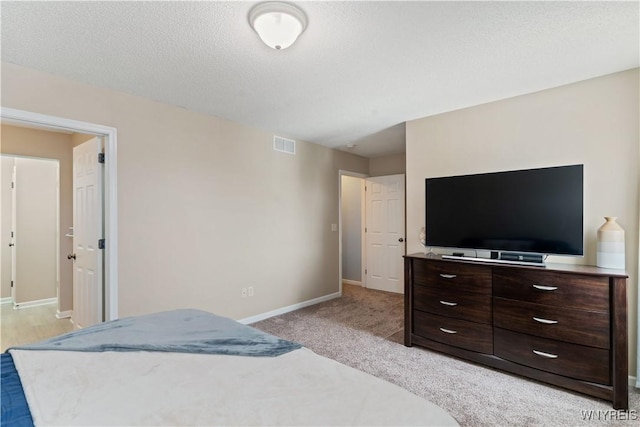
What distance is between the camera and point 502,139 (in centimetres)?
302

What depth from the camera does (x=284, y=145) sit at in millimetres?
4391

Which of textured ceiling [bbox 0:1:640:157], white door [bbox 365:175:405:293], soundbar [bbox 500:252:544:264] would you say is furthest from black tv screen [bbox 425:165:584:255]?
white door [bbox 365:175:405:293]

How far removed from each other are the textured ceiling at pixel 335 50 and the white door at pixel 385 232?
2402 mm

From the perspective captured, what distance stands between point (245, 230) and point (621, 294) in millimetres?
3517

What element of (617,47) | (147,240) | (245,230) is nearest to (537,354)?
(617,47)

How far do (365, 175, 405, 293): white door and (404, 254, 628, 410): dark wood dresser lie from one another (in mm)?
2303

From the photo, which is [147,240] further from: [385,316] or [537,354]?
[537,354]

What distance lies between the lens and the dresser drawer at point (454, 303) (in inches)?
A: 105

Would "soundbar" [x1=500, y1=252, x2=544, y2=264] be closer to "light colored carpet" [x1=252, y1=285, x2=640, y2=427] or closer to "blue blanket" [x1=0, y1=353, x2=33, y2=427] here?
"light colored carpet" [x1=252, y1=285, x2=640, y2=427]

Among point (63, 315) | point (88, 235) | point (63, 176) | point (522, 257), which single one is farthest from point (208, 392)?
point (63, 176)

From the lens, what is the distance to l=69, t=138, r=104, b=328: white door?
9.59ft

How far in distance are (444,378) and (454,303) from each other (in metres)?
0.66

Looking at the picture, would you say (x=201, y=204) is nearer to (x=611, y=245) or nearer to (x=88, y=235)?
(x=88, y=235)

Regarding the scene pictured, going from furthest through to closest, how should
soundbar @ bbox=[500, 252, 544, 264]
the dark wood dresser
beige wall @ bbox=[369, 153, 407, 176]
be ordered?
beige wall @ bbox=[369, 153, 407, 176]
soundbar @ bbox=[500, 252, 544, 264]
the dark wood dresser
